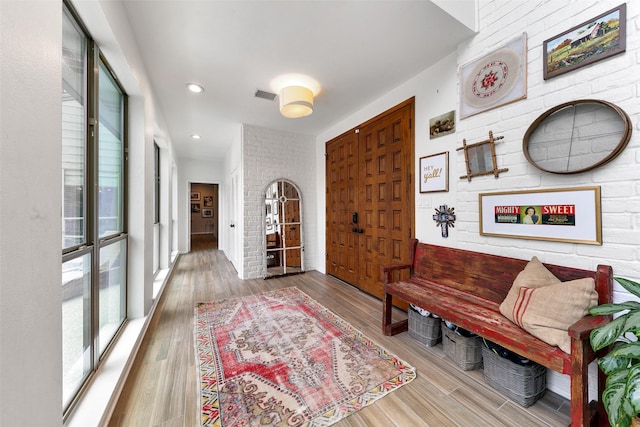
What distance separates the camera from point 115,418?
53.6 inches

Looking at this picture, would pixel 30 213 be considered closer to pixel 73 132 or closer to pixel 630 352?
pixel 73 132

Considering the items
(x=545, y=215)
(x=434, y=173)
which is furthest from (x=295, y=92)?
(x=545, y=215)

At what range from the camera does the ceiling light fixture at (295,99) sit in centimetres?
265

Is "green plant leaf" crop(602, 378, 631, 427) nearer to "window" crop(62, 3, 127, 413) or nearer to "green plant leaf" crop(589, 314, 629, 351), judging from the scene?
"green plant leaf" crop(589, 314, 629, 351)

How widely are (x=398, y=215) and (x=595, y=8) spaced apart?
2.05 metres

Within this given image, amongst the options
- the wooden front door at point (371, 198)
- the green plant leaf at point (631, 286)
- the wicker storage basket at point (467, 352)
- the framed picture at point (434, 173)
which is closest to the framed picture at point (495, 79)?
the framed picture at point (434, 173)

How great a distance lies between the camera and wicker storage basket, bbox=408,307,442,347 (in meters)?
2.08

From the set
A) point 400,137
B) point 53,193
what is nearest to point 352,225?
point 400,137

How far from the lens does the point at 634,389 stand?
84cm

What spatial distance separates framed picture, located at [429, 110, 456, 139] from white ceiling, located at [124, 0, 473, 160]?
0.59m

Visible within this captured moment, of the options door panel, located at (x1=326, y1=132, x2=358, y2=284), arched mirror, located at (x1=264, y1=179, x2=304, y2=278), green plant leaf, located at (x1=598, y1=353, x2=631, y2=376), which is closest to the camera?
green plant leaf, located at (x1=598, y1=353, x2=631, y2=376)

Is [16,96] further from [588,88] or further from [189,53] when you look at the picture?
[588,88]

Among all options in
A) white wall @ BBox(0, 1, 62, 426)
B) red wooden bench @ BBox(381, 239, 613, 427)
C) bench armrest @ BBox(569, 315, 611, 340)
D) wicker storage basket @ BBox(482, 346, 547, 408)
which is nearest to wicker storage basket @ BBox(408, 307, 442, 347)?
red wooden bench @ BBox(381, 239, 613, 427)

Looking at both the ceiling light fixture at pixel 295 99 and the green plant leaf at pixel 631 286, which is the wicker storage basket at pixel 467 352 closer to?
the green plant leaf at pixel 631 286
